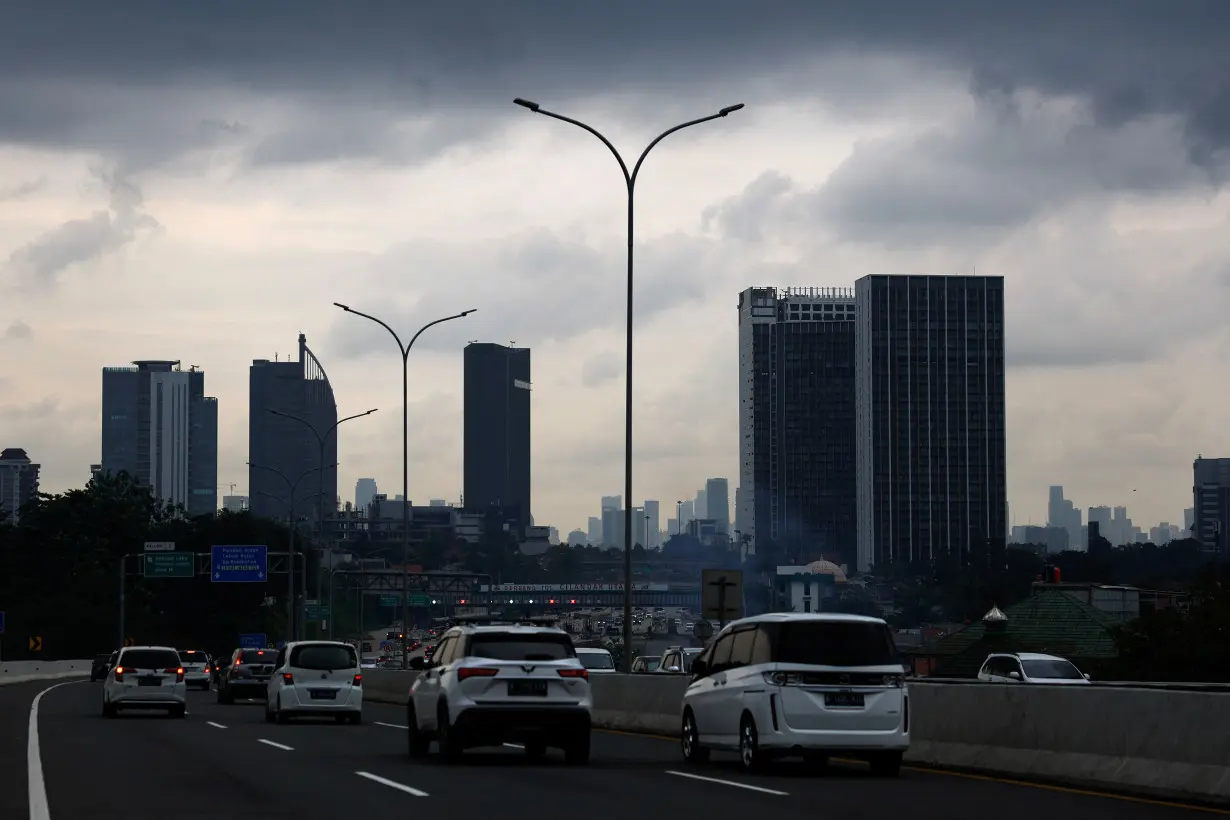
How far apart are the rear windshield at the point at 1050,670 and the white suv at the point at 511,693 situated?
811 inches

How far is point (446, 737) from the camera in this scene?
23547 millimetres

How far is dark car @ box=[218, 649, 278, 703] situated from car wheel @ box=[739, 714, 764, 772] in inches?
1115

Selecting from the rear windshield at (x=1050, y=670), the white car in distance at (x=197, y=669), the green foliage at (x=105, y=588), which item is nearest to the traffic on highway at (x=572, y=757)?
the rear windshield at (x=1050, y=670)

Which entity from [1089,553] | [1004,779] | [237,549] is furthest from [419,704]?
[1089,553]

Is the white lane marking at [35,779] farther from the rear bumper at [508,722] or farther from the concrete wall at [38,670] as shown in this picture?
the concrete wall at [38,670]

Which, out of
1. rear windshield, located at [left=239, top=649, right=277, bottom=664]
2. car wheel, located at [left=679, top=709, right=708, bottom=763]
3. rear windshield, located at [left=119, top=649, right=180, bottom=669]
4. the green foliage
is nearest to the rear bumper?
car wheel, located at [left=679, top=709, right=708, bottom=763]

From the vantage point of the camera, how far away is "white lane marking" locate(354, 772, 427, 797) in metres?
18.7

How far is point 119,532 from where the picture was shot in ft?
547

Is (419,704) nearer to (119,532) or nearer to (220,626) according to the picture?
(220,626)

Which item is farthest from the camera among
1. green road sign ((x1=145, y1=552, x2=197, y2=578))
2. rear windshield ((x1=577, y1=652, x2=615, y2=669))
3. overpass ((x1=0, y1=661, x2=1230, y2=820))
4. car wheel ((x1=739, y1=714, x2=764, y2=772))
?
green road sign ((x1=145, y1=552, x2=197, y2=578))

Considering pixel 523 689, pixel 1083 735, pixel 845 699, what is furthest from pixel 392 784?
pixel 1083 735

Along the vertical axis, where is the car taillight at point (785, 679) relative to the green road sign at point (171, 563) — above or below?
below

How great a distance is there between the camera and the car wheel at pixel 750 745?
21156mm

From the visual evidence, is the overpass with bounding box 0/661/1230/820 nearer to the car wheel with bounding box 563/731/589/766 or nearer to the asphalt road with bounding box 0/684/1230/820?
the asphalt road with bounding box 0/684/1230/820
